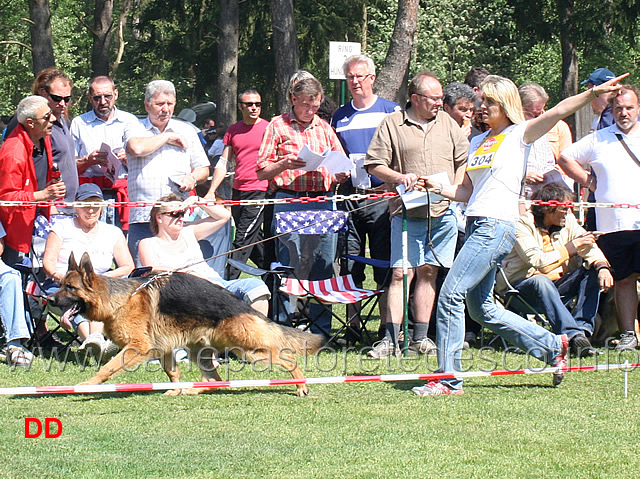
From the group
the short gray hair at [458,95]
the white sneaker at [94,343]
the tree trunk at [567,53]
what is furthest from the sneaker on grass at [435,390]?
the tree trunk at [567,53]

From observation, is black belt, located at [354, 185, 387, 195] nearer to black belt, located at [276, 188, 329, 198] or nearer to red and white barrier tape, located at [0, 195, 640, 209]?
red and white barrier tape, located at [0, 195, 640, 209]

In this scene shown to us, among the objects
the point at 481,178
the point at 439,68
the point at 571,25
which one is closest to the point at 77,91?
the point at 439,68

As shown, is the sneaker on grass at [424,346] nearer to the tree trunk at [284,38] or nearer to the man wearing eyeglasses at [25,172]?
the man wearing eyeglasses at [25,172]

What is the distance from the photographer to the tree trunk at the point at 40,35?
67.6ft

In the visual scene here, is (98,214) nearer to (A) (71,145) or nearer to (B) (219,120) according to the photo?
(A) (71,145)

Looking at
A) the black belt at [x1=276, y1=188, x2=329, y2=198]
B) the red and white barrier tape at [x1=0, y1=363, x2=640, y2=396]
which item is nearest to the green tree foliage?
the black belt at [x1=276, y1=188, x2=329, y2=198]

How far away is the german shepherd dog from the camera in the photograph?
5.91 meters

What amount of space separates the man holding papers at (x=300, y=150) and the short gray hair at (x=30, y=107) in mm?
1821

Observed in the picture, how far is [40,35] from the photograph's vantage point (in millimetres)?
20688

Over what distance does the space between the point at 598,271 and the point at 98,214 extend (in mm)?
4131

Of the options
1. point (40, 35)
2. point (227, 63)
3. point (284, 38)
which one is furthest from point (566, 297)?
point (227, 63)

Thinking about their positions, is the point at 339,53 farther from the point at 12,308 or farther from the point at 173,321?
the point at 173,321

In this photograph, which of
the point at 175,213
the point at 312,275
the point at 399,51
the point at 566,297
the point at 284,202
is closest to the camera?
the point at 175,213

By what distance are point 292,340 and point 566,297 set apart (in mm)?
2839
